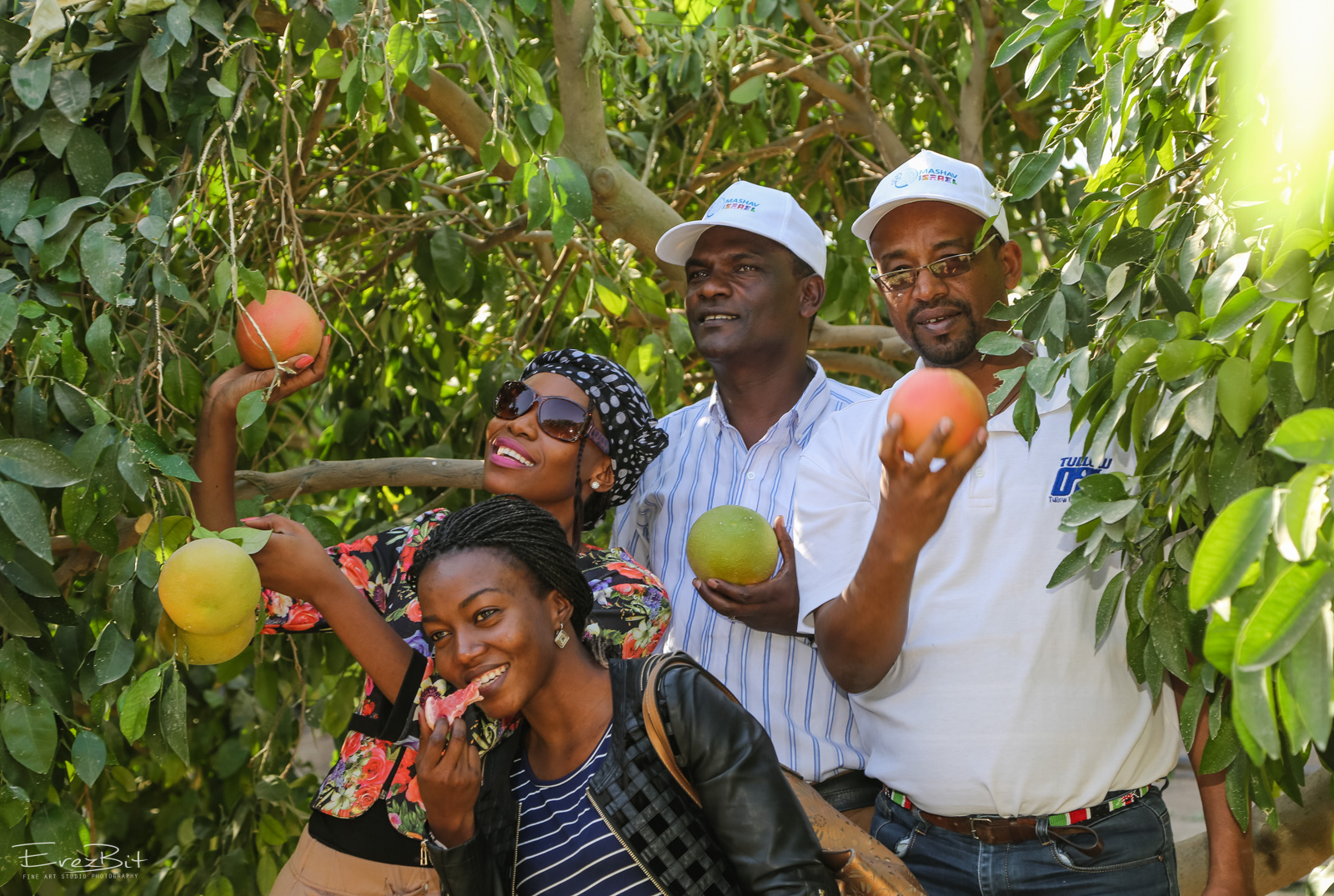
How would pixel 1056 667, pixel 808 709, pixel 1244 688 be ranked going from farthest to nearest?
pixel 808 709 < pixel 1056 667 < pixel 1244 688

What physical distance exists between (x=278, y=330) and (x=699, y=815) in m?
1.10

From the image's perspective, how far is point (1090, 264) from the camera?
1.67 m

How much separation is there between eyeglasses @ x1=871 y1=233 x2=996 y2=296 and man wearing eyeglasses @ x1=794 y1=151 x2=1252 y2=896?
0.26 metres

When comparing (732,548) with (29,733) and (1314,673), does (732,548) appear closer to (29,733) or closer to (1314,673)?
(29,733)

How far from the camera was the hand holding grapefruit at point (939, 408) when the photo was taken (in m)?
1.80

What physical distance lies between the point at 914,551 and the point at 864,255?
2182 millimetres

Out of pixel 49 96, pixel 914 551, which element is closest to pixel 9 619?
pixel 49 96

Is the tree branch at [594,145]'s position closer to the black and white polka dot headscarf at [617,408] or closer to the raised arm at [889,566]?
the black and white polka dot headscarf at [617,408]

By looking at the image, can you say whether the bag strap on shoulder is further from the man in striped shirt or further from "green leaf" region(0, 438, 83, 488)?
"green leaf" region(0, 438, 83, 488)

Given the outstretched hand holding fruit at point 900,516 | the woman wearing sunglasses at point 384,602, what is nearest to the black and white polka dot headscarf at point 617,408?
the woman wearing sunglasses at point 384,602

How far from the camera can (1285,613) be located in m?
0.88

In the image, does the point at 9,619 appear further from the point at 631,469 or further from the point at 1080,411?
the point at 1080,411

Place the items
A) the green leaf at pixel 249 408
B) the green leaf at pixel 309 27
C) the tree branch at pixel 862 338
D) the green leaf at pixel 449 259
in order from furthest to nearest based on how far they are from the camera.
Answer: the tree branch at pixel 862 338
the green leaf at pixel 449 259
the green leaf at pixel 309 27
the green leaf at pixel 249 408

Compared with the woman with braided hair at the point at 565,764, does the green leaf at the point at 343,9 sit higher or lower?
higher
